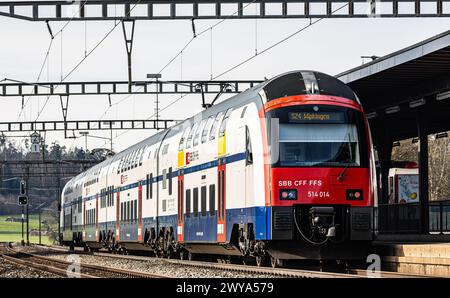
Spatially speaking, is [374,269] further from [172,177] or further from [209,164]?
[172,177]

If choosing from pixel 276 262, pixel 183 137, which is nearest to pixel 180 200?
pixel 183 137

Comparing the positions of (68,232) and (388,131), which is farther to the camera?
(68,232)

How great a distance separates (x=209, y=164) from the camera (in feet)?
84.1

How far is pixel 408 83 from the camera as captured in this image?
2992cm

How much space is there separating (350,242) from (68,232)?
39.6 meters

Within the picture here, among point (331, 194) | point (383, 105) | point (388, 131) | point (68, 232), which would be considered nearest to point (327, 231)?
point (331, 194)

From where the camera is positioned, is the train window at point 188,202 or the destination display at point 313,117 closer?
the destination display at point 313,117

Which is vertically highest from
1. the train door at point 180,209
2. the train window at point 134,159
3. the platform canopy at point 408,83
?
the platform canopy at point 408,83

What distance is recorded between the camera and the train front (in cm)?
2125

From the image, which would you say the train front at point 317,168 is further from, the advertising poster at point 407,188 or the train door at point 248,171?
the advertising poster at point 407,188

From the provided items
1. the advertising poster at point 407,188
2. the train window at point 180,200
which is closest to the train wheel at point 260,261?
the train window at point 180,200

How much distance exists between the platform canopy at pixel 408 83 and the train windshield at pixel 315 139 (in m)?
3.64

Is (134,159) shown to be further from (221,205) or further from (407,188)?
(407,188)

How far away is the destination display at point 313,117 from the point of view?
21.7m
